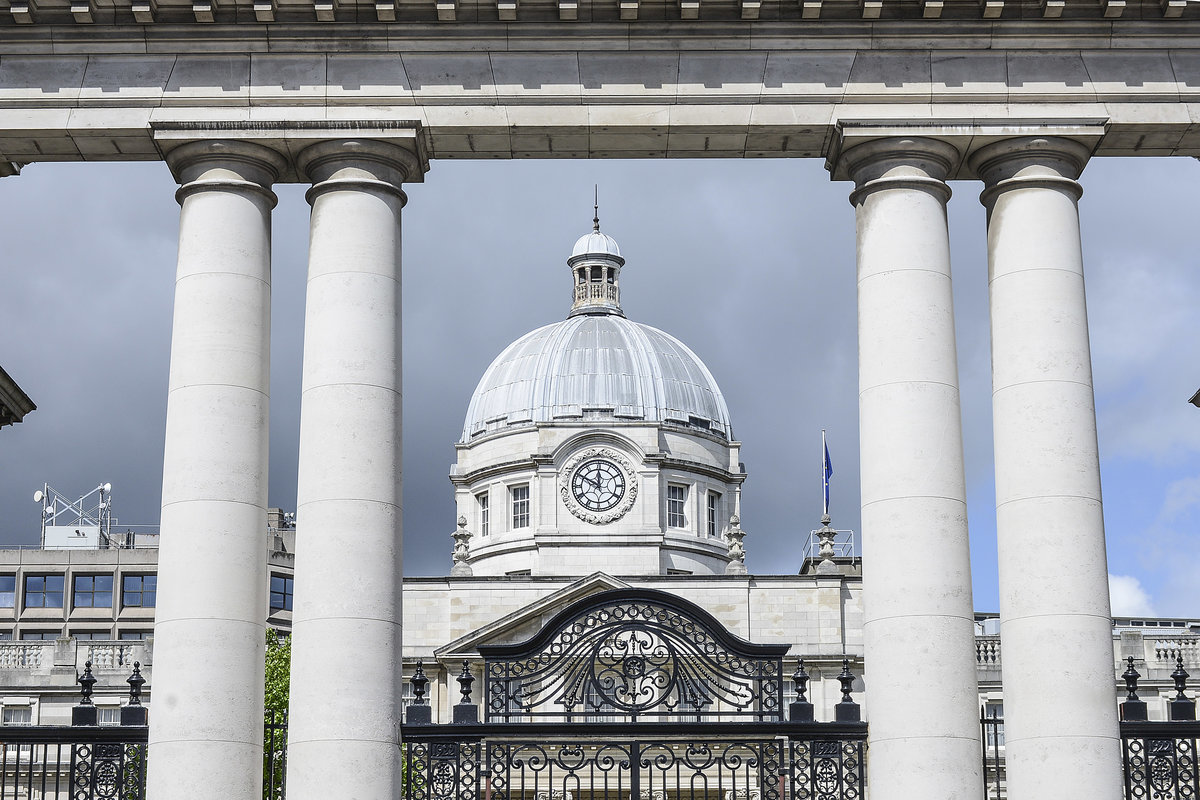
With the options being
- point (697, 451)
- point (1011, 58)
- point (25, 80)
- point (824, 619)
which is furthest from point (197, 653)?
point (697, 451)

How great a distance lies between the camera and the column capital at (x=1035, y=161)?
29344 mm

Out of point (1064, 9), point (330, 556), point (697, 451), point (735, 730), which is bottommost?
point (735, 730)

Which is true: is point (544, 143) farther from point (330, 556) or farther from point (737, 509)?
point (737, 509)

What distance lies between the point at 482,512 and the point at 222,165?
368 feet

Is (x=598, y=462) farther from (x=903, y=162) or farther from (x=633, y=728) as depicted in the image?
(x=633, y=728)

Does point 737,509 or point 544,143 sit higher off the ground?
point 737,509

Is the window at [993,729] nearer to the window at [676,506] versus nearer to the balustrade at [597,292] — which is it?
the window at [676,506]

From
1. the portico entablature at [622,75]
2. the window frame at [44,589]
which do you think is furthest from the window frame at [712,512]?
the portico entablature at [622,75]

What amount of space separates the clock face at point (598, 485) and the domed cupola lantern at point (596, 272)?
21.4 meters

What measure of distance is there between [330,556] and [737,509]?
4546 inches

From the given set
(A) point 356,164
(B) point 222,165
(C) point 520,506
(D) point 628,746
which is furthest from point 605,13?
(C) point 520,506

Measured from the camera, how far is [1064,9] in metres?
29.2

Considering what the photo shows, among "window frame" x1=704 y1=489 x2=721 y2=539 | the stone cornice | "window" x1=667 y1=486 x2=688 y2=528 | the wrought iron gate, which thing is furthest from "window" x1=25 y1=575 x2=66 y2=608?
the wrought iron gate

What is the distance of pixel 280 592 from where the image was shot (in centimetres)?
13875
